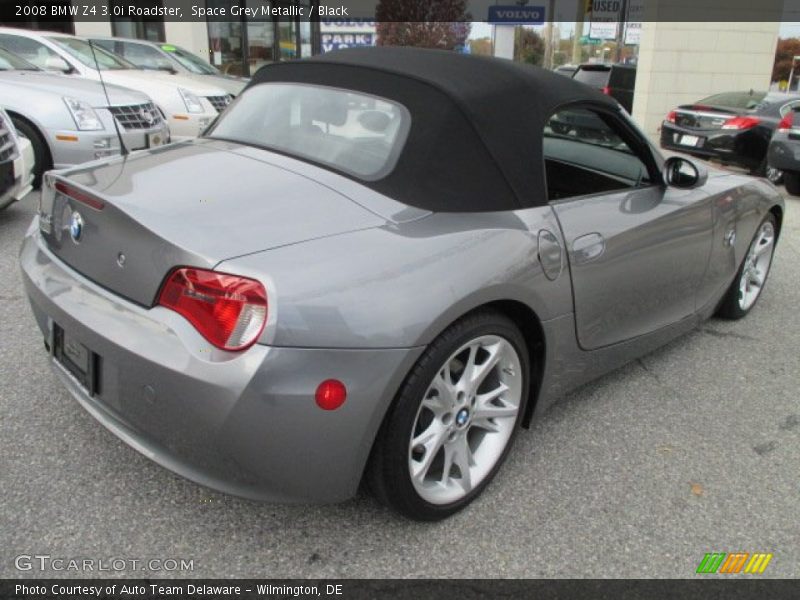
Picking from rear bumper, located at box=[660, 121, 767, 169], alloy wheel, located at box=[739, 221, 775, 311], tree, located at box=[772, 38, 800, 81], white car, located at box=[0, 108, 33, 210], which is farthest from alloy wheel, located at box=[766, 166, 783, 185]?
tree, located at box=[772, 38, 800, 81]

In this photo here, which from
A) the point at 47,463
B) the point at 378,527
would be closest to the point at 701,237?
the point at 378,527

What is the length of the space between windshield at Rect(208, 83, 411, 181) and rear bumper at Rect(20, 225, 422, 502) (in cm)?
80

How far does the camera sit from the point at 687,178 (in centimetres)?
329

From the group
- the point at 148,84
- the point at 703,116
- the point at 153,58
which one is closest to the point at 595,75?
the point at 703,116

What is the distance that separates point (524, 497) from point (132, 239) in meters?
1.61

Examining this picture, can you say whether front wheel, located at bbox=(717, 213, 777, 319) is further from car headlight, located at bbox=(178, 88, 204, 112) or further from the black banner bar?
the black banner bar

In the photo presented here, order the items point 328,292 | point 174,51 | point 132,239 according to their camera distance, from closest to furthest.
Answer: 1. point 328,292
2. point 132,239
3. point 174,51

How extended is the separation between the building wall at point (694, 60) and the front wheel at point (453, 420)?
52.1ft

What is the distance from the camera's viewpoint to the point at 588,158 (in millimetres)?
3451

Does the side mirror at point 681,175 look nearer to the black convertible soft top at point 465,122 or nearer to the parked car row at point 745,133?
the black convertible soft top at point 465,122

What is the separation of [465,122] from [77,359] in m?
1.54

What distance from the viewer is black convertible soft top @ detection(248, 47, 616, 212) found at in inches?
94.7

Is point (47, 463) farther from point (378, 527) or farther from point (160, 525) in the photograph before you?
point (378, 527)

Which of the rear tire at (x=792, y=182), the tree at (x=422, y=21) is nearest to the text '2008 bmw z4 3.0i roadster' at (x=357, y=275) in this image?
the rear tire at (x=792, y=182)
